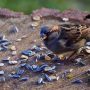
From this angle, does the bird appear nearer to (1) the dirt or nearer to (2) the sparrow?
(2) the sparrow

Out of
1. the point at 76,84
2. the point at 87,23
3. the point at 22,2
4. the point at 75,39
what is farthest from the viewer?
the point at 22,2

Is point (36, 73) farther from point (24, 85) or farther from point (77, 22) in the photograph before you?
point (77, 22)

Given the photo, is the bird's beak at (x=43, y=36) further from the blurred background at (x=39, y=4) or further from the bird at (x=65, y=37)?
the blurred background at (x=39, y=4)

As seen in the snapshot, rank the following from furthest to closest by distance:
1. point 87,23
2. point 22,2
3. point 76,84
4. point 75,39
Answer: point 22,2 → point 87,23 → point 75,39 → point 76,84

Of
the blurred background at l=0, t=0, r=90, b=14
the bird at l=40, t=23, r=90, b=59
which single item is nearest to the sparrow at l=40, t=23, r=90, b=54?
the bird at l=40, t=23, r=90, b=59

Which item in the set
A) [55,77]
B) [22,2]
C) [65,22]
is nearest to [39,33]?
[65,22]

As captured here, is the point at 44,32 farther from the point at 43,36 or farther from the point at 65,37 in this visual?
the point at 65,37

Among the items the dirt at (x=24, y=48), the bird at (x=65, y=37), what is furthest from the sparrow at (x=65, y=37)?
the dirt at (x=24, y=48)

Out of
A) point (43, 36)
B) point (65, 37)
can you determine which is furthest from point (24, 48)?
point (65, 37)
